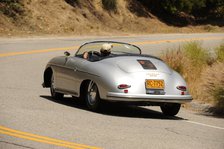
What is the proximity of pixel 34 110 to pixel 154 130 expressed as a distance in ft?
8.10

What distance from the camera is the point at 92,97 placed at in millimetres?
12570

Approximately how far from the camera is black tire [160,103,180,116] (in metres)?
12.9

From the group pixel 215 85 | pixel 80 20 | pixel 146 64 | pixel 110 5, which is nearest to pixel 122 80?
pixel 146 64

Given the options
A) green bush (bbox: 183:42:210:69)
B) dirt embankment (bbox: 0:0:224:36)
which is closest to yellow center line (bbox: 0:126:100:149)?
green bush (bbox: 183:42:210:69)

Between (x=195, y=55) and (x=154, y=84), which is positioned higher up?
(x=154, y=84)

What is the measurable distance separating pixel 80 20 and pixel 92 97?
3022 cm

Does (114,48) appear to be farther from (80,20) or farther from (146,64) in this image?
(80,20)

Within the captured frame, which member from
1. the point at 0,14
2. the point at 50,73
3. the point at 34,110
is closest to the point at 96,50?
the point at 50,73

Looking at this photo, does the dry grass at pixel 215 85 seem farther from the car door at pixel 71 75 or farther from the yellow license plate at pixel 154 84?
the car door at pixel 71 75

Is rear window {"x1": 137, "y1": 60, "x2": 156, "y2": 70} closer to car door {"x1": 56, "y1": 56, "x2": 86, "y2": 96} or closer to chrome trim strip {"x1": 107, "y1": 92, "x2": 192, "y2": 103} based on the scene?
chrome trim strip {"x1": 107, "y1": 92, "x2": 192, "y2": 103}

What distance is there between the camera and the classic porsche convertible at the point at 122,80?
12.0m

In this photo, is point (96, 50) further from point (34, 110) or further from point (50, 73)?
point (34, 110)

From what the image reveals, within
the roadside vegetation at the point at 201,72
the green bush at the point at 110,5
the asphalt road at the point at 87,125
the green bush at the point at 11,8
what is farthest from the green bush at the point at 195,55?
the green bush at the point at 110,5

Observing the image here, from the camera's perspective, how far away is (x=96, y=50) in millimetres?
14055
